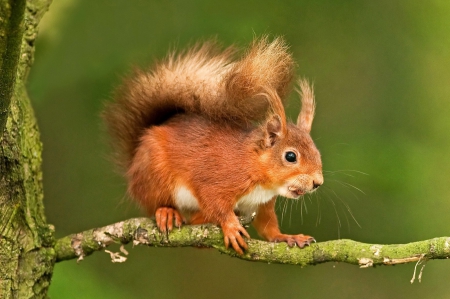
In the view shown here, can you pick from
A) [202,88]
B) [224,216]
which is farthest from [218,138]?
[224,216]

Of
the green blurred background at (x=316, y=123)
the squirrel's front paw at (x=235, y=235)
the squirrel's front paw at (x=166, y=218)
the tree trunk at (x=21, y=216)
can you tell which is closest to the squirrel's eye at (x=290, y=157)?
the squirrel's front paw at (x=235, y=235)

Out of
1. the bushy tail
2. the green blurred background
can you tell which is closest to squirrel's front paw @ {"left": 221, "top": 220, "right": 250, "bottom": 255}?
the bushy tail

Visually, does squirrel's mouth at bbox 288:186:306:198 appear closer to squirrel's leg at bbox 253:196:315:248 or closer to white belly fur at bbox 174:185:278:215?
white belly fur at bbox 174:185:278:215

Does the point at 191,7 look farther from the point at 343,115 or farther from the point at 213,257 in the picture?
the point at 213,257

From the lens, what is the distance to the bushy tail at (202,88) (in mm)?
2414

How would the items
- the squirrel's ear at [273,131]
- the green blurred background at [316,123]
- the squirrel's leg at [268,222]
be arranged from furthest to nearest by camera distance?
the green blurred background at [316,123] < the squirrel's leg at [268,222] < the squirrel's ear at [273,131]

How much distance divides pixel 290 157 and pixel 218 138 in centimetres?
31

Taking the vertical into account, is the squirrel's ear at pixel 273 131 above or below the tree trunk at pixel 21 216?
above

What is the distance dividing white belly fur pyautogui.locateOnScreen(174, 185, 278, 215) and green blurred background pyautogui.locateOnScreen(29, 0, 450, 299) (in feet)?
2.91

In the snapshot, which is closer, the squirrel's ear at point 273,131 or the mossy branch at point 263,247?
the mossy branch at point 263,247

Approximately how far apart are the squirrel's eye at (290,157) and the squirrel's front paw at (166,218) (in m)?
0.46

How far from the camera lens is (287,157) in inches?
98.5

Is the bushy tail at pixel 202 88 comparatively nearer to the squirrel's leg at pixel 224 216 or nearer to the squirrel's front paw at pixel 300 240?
the squirrel's leg at pixel 224 216

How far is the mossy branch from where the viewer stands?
1.89 m
